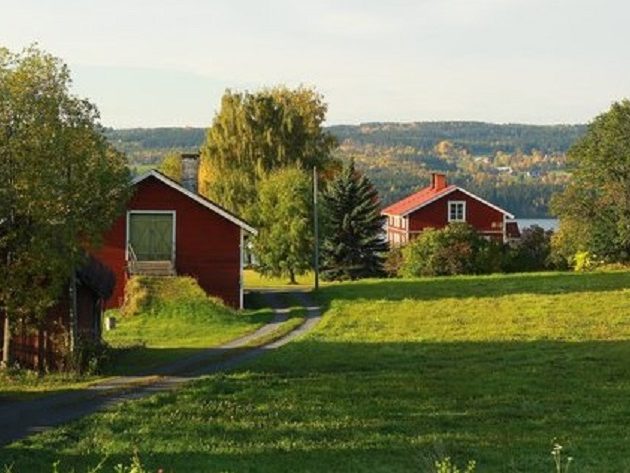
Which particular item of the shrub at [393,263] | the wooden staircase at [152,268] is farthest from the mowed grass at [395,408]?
the shrub at [393,263]

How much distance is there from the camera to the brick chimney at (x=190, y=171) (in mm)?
48812

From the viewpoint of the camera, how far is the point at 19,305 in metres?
24.2

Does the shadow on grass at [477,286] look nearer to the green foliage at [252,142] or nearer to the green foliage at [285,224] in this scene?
the green foliage at [285,224]

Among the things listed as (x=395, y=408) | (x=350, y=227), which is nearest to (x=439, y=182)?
(x=350, y=227)

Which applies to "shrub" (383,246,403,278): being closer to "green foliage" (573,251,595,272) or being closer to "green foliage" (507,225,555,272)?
"green foliage" (507,225,555,272)

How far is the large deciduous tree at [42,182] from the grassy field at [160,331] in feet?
6.84

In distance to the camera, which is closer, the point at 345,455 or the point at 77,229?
the point at 345,455

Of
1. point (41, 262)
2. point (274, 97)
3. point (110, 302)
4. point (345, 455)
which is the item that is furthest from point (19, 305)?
point (274, 97)

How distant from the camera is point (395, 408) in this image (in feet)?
65.1

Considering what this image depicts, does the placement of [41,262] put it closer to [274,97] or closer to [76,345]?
[76,345]

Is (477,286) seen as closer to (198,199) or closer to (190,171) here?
(198,199)

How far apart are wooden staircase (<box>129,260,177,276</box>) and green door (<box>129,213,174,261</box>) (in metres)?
0.71

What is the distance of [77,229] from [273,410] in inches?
311

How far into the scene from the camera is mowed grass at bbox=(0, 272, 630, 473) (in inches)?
605
